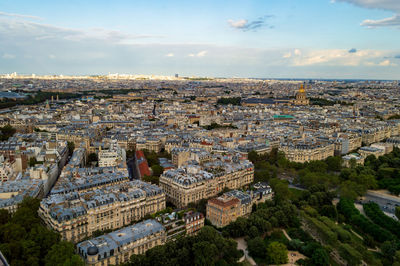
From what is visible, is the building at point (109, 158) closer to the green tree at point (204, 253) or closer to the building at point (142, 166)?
the building at point (142, 166)

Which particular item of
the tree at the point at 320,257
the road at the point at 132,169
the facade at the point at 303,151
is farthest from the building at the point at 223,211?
the facade at the point at 303,151

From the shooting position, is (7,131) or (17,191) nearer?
(17,191)

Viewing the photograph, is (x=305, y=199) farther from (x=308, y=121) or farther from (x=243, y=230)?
(x=308, y=121)

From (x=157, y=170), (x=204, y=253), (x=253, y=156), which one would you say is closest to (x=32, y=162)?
(x=157, y=170)

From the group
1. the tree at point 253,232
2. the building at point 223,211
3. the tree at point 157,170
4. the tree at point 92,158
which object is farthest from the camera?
the tree at point 92,158

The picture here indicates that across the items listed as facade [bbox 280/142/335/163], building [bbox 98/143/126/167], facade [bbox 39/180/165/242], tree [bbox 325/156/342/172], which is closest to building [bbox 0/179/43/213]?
facade [bbox 39/180/165/242]

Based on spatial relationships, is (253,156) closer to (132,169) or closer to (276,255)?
(132,169)

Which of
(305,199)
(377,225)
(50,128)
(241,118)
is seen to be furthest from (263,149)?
(50,128)
